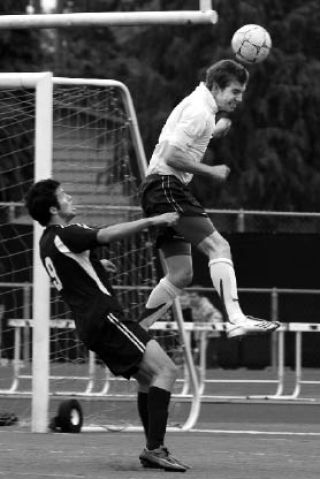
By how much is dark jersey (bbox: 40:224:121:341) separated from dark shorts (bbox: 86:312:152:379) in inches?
1.8

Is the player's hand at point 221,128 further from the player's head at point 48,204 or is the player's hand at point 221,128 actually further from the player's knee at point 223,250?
the player's head at point 48,204

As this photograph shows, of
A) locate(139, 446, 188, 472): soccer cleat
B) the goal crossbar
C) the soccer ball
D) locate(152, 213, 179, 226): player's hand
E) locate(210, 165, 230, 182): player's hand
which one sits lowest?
locate(139, 446, 188, 472): soccer cleat

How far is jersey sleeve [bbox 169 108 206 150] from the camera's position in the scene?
10000 millimetres

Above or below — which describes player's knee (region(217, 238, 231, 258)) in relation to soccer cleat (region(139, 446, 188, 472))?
above

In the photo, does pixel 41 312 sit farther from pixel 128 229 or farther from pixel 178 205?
pixel 128 229

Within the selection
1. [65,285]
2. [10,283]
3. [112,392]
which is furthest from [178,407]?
[65,285]

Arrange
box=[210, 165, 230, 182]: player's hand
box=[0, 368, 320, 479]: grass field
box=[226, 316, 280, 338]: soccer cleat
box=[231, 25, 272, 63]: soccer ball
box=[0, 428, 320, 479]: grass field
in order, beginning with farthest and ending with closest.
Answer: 1. box=[231, 25, 272, 63]: soccer ball
2. box=[210, 165, 230, 182]: player's hand
3. box=[226, 316, 280, 338]: soccer cleat
4. box=[0, 368, 320, 479]: grass field
5. box=[0, 428, 320, 479]: grass field

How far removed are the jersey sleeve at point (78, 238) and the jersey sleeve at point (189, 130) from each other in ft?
5.71

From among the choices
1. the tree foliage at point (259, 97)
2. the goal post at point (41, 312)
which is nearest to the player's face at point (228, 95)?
the goal post at point (41, 312)

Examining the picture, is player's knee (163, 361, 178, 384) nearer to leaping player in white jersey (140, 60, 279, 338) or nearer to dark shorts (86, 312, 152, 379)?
dark shorts (86, 312, 152, 379)

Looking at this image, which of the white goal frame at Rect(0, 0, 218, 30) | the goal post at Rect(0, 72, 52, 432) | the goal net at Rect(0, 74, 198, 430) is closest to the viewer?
the goal post at Rect(0, 72, 52, 432)

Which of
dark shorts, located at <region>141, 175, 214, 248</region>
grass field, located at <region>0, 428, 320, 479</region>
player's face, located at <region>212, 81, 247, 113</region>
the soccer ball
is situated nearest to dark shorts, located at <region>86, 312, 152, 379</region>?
grass field, located at <region>0, 428, 320, 479</region>

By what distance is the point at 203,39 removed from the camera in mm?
32969

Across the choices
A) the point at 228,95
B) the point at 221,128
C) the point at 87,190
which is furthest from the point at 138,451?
the point at 87,190
